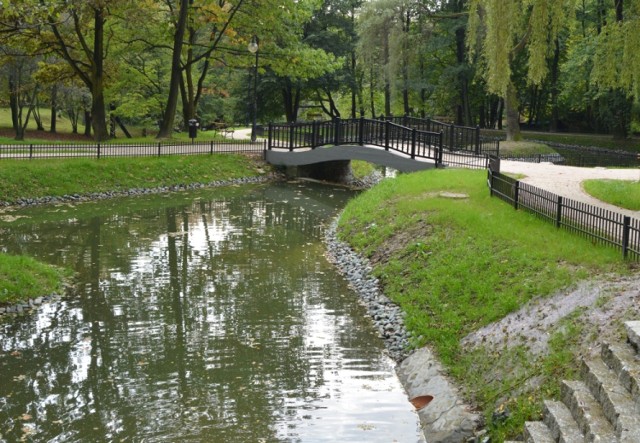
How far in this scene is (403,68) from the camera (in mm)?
51188

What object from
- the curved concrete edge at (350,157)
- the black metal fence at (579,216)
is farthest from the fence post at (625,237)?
the curved concrete edge at (350,157)

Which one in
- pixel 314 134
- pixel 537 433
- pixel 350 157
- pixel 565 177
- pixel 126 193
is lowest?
pixel 537 433

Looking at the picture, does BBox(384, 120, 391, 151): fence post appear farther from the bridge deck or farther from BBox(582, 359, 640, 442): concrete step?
BBox(582, 359, 640, 442): concrete step

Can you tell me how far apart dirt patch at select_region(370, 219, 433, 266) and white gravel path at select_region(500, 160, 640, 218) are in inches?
149

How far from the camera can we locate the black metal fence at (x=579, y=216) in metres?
Answer: 12.0

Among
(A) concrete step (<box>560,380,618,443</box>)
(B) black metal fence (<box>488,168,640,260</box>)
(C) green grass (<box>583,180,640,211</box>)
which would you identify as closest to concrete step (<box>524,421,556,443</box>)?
(A) concrete step (<box>560,380,618,443</box>)

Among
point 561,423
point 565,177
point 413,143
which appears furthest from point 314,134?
point 561,423

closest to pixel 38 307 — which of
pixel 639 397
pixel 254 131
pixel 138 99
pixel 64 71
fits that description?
pixel 639 397

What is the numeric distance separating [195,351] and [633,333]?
21.0 feet

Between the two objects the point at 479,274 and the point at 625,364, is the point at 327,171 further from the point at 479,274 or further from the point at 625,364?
A: the point at 625,364

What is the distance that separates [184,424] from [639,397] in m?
5.13

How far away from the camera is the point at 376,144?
1207 inches

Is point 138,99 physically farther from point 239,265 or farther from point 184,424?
point 184,424

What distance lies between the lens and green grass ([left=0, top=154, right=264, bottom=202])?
27328 mm
